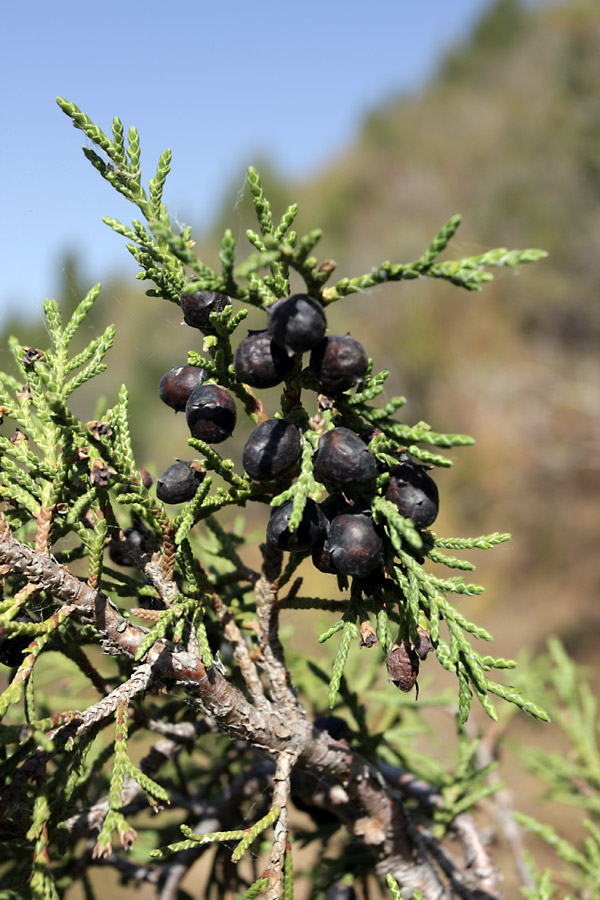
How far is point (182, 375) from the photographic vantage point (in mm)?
1230

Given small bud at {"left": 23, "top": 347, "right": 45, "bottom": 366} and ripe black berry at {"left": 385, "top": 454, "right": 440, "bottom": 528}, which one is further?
small bud at {"left": 23, "top": 347, "right": 45, "bottom": 366}

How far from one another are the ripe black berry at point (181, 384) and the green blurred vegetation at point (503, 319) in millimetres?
467

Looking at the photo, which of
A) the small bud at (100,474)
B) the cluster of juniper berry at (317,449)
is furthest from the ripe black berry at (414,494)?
the small bud at (100,474)

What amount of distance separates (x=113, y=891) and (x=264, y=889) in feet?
22.8

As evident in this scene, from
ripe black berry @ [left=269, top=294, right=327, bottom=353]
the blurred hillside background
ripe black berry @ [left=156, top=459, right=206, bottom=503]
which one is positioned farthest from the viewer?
the blurred hillside background

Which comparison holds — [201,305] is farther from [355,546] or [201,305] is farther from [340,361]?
[355,546]

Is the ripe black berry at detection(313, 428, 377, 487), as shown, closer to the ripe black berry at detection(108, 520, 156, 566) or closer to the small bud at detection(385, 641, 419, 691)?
the small bud at detection(385, 641, 419, 691)

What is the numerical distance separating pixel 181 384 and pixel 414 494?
0.53 metres

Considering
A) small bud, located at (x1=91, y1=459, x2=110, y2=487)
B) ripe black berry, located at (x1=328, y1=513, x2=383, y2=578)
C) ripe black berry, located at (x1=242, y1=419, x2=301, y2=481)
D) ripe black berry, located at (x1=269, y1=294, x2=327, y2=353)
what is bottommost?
small bud, located at (x1=91, y1=459, x2=110, y2=487)

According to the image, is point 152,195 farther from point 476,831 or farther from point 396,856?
point 476,831

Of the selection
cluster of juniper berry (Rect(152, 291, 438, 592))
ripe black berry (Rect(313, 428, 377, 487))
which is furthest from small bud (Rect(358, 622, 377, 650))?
ripe black berry (Rect(313, 428, 377, 487))

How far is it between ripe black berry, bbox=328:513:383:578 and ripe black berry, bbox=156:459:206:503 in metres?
0.32

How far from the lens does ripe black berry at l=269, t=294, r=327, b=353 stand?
36.8 inches

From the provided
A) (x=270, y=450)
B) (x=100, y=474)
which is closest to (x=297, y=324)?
(x=270, y=450)
